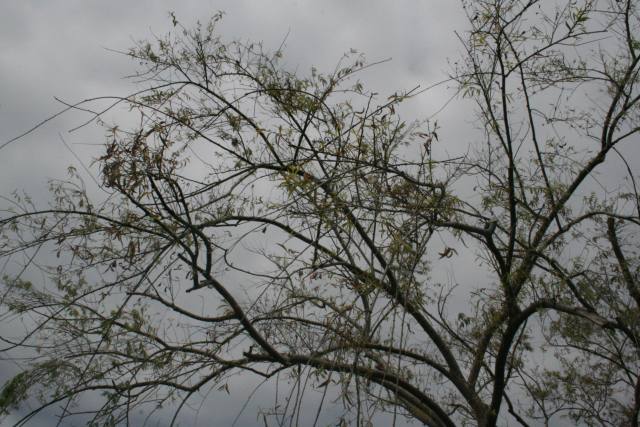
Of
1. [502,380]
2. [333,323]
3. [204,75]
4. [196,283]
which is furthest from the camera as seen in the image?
[502,380]

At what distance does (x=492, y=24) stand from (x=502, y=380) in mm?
3708

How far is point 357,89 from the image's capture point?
491cm

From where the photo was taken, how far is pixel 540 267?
5.49 m

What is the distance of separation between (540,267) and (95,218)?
12.8 ft

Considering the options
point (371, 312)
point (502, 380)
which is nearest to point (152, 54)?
point (371, 312)

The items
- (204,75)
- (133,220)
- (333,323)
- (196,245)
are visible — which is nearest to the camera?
(333,323)

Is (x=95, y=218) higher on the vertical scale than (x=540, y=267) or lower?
lower

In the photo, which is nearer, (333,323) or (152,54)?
(333,323)

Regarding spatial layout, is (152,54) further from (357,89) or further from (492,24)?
(492,24)

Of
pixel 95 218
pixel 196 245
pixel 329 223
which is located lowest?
pixel 329 223

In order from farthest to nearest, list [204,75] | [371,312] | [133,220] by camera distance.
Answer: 1. [204,75]
2. [133,220]
3. [371,312]

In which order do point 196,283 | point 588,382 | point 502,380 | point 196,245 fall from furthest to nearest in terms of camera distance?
point 588,382
point 502,380
point 196,283
point 196,245

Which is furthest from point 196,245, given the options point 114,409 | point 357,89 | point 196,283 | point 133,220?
point 357,89

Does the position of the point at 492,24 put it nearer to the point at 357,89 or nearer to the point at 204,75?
the point at 357,89
